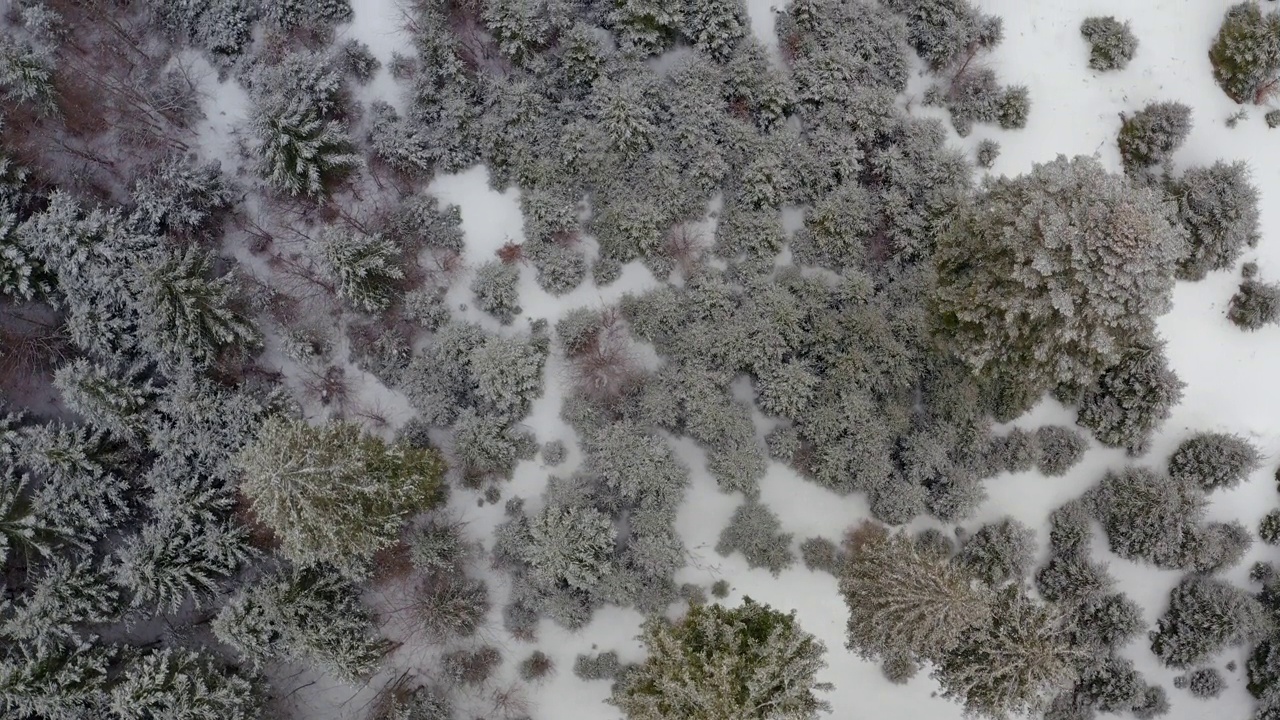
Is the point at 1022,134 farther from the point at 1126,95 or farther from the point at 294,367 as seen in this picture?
the point at 294,367

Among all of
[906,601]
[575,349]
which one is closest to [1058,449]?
[906,601]

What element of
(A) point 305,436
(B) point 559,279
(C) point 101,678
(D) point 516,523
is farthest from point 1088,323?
(C) point 101,678

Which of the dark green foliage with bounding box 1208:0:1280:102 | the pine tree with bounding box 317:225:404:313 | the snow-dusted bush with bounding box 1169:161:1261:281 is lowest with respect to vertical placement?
the pine tree with bounding box 317:225:404:313

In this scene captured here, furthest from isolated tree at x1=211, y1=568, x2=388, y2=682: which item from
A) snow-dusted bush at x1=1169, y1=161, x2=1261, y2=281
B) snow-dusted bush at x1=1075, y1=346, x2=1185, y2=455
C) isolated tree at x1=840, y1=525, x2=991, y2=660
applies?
snow-dusted bush at x1=1169, y1=161, x2=1261, y2=281

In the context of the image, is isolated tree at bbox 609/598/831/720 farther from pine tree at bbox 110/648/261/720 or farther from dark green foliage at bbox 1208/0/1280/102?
dark green foliage at bbox 1208/0/1280/102

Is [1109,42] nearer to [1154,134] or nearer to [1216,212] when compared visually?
[1154,134]
